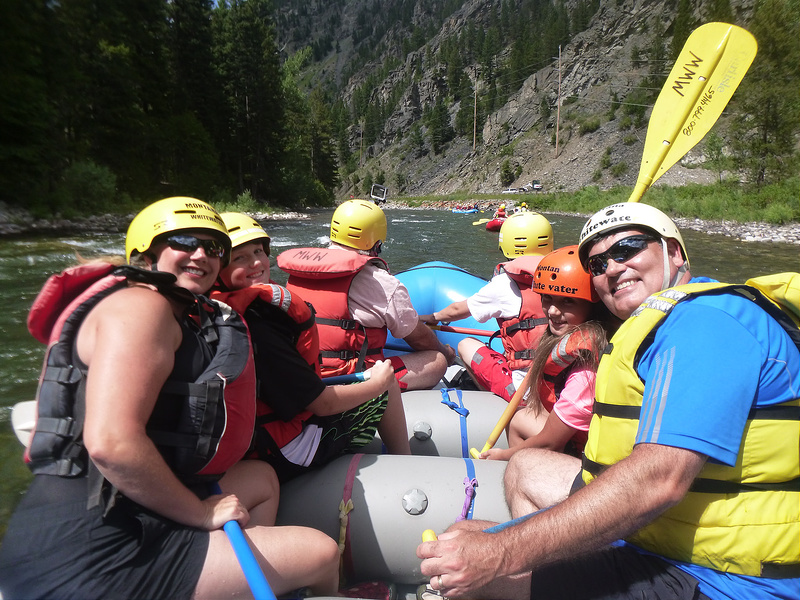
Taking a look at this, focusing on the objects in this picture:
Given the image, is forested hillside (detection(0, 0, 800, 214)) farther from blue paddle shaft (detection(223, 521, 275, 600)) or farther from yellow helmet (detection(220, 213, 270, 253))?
blue paddle shaft (detection(223, 521, 275, 600))

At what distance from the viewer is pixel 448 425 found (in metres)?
2.90

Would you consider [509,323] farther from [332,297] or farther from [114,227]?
[114,227]

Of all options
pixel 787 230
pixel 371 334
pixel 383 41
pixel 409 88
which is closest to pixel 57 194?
pixel 371 334

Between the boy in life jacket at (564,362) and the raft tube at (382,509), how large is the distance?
15.6 inches

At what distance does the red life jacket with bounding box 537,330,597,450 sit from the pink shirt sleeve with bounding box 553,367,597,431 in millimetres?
80

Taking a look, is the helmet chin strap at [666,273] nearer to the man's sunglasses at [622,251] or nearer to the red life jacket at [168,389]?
the man's sunglasses at [622,251]

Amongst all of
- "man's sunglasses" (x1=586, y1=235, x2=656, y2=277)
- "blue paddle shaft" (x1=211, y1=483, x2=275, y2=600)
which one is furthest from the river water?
"man's sunglasses" (x1=586, y1=235, x2=656, y2=277)

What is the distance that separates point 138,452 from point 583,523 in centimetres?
114

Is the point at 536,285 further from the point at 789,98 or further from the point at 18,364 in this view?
the point at 789,98

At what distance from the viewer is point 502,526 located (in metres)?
1.48

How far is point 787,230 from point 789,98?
565cm

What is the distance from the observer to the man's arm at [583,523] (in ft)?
3.74

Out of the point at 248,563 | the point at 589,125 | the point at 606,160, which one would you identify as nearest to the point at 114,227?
the point at 248,563

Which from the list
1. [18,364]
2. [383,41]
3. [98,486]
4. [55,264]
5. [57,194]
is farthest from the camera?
[383,41]
